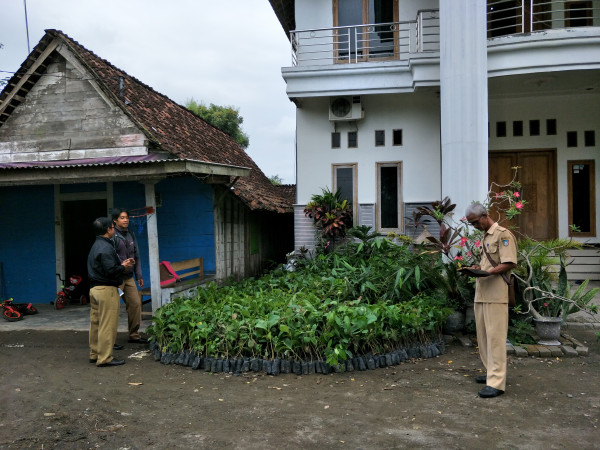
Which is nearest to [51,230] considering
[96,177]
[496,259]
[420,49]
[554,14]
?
[96,177]

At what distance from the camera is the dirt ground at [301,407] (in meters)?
4.01

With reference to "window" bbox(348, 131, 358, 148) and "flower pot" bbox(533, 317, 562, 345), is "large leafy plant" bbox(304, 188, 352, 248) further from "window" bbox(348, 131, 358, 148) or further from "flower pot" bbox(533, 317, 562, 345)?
"flower pot" bbox(533, 317, 562, 345)

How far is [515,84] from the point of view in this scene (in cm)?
980

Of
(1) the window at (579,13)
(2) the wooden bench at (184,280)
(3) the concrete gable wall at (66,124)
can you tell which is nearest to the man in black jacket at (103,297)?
(2) the wooden bench at (184,280)

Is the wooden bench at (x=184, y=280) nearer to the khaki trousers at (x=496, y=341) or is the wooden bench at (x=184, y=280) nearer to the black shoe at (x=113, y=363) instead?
the black shoe at (x=113, y=363)

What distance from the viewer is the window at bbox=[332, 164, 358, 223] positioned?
10781mm

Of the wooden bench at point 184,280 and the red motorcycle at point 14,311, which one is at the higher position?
the wooden bench at point 184,280

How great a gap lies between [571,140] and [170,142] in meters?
8.56

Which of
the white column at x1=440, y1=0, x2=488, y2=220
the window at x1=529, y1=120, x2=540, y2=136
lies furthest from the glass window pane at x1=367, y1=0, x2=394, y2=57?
the window at x1=529, y1=120, x2=540, y2=136

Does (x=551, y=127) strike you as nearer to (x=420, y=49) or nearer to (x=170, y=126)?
(x=420, y=49)

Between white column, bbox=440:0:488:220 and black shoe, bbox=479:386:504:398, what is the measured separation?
3.91 m

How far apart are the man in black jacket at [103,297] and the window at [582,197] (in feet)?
30.5

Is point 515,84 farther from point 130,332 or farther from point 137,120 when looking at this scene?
point 130,332

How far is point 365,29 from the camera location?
417 inches
